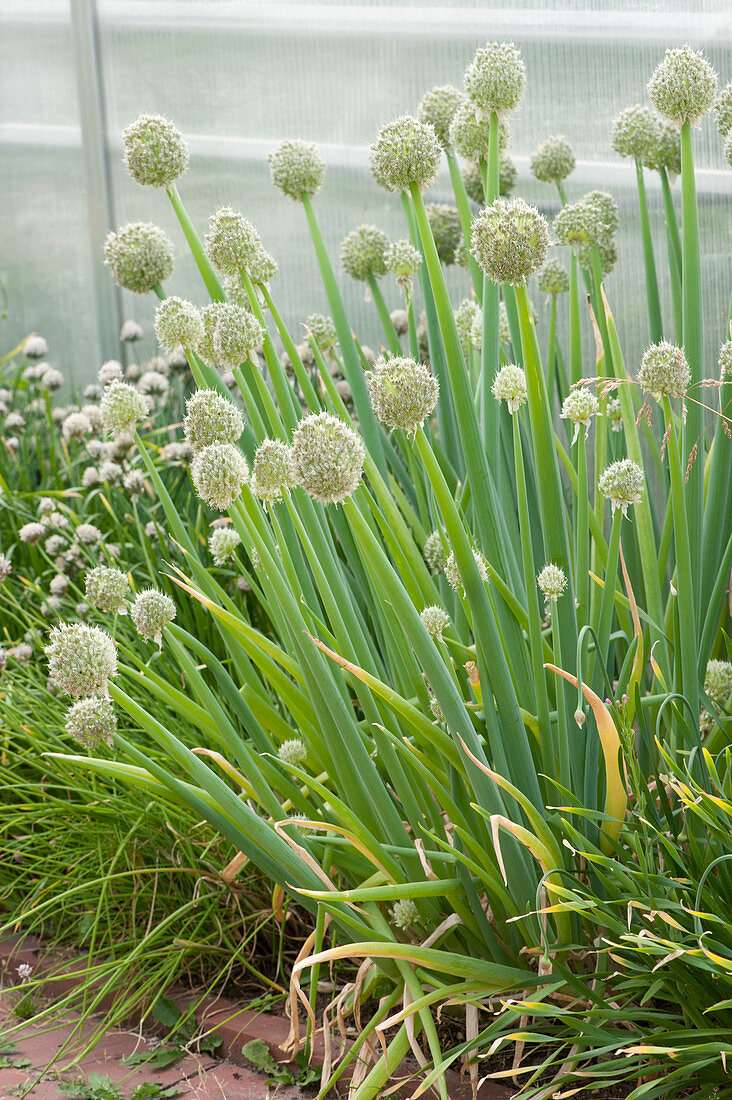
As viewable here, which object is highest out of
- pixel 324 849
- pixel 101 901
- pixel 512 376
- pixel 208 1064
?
pixel 512 376

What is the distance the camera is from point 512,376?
1381 mm

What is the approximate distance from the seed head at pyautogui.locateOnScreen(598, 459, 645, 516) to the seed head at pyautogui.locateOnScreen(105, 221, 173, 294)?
2.51ft

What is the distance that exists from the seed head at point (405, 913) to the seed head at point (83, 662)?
561mm

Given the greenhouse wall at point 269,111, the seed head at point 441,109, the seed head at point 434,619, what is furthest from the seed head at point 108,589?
the greenhouse wall at point 269,111

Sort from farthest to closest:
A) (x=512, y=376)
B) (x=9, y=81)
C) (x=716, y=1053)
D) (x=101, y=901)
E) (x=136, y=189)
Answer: (x=9, y=81) → (x=136, y=189) → (x=101, y=901) → (x=512, y=376) → (x=716, y=1053)

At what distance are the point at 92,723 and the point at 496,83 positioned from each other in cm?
106

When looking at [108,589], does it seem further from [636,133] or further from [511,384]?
[636,133]

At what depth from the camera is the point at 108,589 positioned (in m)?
1.44

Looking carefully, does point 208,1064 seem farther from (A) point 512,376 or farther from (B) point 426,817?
(A) point 512,376

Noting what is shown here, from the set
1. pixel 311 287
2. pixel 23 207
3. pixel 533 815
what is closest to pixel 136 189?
pixel 23 207

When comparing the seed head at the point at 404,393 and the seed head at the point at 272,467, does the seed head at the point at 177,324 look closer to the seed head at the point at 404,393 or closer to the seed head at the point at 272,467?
the seed head at the point at 272,467

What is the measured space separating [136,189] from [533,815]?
3.85 m

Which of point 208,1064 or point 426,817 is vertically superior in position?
point 426,817

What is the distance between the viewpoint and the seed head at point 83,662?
1.24 m
